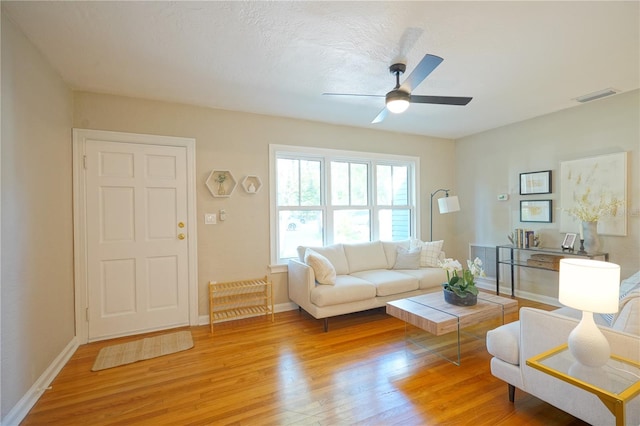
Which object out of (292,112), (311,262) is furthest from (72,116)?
(311,262)

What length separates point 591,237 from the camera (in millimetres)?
3361

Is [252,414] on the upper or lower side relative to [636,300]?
lower

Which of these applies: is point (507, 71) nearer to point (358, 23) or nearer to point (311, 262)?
point (358, 23)

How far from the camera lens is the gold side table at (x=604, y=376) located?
119cm

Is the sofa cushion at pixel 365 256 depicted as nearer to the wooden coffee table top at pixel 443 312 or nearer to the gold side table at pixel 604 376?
the wooden coffee table top at pixel 443 312

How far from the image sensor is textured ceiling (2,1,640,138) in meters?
1.86

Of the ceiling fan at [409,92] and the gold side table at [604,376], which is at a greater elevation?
the ceiling fan at [409,92]

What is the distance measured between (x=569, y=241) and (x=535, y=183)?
91 cm

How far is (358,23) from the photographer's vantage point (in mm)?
1980

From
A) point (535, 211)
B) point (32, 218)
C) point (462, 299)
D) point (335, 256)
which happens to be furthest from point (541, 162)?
point (32, 218)

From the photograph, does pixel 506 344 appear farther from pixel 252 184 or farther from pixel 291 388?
pixel 252 184

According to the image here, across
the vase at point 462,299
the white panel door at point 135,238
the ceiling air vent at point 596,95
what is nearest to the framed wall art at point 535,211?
the ceiling air vent at point 596,95

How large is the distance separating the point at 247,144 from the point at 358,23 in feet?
6.97

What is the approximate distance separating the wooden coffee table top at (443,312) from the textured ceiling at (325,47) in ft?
7.05
